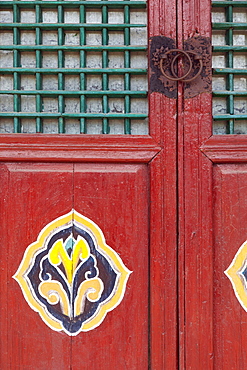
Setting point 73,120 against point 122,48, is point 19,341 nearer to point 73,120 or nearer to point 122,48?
point 73,120

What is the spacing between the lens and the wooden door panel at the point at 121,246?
3.73 feet

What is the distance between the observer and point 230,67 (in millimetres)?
1175

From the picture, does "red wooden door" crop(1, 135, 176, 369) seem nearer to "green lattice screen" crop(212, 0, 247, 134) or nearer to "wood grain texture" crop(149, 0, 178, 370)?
"wood grain texture" crop(149, 0, 178, 370)

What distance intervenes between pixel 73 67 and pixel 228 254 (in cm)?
81

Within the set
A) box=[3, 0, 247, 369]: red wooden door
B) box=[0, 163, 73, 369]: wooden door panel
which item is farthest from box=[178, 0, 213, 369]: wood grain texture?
box=[0, 163, 73, 369]: wooden door panel

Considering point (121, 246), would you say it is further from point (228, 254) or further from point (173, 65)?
point (173, 65)

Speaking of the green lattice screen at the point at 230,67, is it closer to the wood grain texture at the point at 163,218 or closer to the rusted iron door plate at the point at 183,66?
the rusted iron door plate at the point at 183,66

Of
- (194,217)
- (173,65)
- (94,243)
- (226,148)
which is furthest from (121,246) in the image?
(173,65)

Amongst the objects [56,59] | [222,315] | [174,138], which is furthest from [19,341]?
[56,59]

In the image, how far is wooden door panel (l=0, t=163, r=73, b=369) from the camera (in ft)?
3.72

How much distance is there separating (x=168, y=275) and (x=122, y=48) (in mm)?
756

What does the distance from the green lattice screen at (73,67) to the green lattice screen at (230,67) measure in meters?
0.24

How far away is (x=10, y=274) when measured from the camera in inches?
44.7

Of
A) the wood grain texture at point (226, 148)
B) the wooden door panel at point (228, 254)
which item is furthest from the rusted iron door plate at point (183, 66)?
the wooden door panel at point (228, 254)
